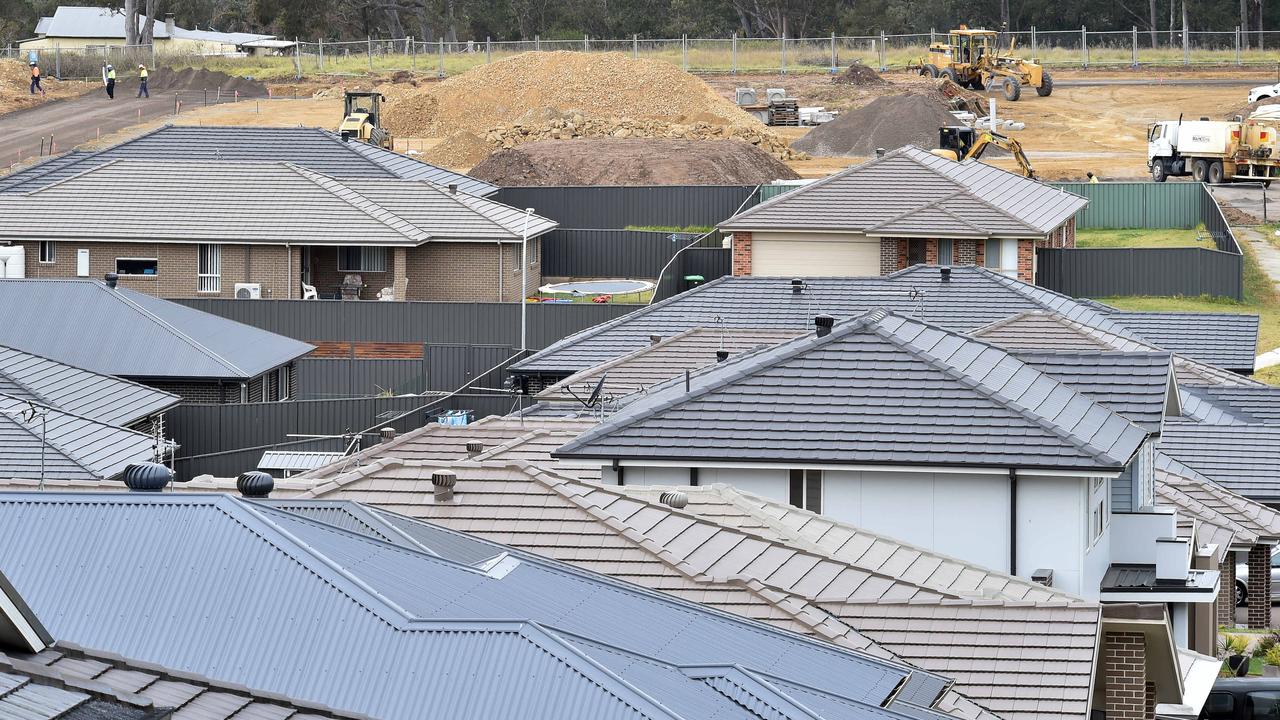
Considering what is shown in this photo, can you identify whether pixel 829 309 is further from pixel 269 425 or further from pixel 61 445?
pixel 61 445

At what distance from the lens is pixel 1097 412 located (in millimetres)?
25328

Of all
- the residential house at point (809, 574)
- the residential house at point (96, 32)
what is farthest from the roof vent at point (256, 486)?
the residential house at point (96, 32)

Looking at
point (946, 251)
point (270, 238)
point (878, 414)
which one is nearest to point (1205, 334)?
point (946, 251)

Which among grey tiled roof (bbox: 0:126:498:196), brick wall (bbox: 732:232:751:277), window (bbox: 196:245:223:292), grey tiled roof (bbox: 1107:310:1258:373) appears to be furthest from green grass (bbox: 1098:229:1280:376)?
window (bbox: 196:245:223:292)

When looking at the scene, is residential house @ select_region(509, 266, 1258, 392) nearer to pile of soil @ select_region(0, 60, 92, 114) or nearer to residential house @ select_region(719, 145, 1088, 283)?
residential house @ select_region(719, 145, 1088, 283)

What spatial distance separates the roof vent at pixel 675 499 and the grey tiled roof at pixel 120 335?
22.9 m

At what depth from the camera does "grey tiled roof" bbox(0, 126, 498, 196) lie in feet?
229

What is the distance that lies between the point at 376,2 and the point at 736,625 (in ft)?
404

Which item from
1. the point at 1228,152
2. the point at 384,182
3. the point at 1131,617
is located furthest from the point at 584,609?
the point at 1228,152

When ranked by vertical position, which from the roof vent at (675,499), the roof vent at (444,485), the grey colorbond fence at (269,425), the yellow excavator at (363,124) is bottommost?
the grey colorbond fence at (269,425)

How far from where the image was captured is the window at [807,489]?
2484cm

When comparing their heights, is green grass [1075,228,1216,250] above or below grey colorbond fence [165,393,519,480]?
above

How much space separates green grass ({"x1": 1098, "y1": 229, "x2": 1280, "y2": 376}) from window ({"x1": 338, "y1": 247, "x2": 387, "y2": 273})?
21.0 m

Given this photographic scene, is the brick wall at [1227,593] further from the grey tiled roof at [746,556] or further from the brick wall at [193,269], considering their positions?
the brick wall at [193,269]
